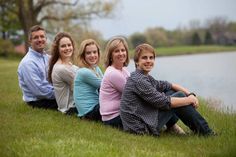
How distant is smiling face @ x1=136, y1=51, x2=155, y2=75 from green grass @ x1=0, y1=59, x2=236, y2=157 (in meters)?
0.94

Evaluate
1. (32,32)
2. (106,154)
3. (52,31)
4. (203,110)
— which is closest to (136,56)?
(106,154)

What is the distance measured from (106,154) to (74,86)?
2607mm

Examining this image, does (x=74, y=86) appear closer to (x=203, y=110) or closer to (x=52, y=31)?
(x=203, y=110)

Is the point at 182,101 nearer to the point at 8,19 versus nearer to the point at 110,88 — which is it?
the point at 110,88

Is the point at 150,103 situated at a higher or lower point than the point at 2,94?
higher

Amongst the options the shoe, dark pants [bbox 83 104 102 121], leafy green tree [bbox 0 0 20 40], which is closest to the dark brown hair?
dark pants [bbox 83 104 102 121]

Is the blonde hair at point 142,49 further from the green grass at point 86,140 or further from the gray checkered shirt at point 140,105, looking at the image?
the green grass at point 86,140

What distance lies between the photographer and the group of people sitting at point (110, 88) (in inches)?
251

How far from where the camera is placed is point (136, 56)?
6.61m

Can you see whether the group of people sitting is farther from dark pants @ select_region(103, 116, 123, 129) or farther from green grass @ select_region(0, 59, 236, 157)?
green grass @ select_region(0, 59, 236, 157)

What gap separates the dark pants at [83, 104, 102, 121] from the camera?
7445 mm

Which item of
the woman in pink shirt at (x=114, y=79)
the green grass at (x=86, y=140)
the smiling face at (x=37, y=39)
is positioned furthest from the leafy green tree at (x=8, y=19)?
the woman in pink shirt at (x=114, y=79)

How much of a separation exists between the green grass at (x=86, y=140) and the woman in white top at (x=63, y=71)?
0.36 m

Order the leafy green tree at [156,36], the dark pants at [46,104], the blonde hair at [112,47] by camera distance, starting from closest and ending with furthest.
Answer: the blonde hair at [112,47] < the dark pants at [46,104] < the leafy green tree at [156,36]
